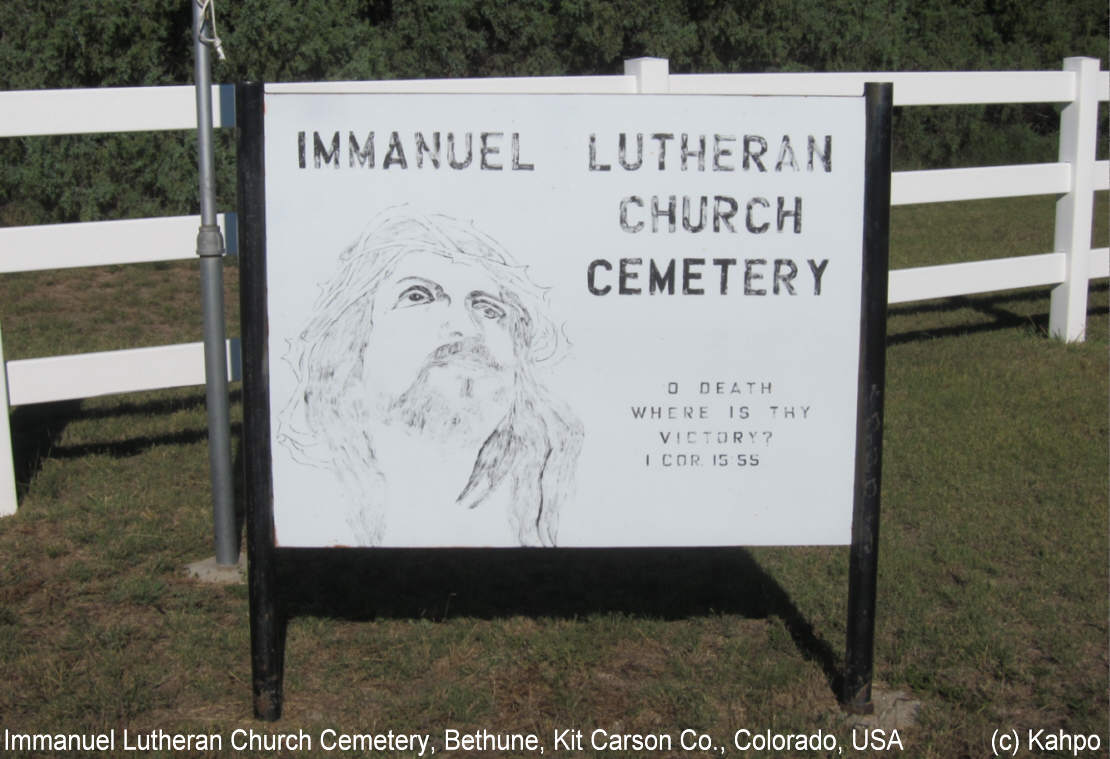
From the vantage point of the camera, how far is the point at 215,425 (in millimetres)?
4633

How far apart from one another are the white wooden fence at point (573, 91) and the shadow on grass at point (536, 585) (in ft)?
3.65

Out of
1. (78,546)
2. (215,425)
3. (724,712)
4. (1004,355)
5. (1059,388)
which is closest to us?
(724,712)

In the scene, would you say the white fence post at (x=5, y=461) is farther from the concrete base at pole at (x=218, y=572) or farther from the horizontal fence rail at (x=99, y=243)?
the concrete base at pole at (x=218, y=572)

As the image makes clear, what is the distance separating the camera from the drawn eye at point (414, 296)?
3.48 m

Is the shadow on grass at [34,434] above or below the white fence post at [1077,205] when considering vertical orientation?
below

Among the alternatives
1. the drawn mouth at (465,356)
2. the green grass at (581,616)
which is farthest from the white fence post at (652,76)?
the drawn mouth at (465,356)

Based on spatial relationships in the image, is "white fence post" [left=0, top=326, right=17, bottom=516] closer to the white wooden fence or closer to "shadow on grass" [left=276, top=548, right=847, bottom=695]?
the white wooden fence

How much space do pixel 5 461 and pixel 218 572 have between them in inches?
44.4

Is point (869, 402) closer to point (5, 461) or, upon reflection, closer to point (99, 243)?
point (99, 243)

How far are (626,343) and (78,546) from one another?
2.58 m

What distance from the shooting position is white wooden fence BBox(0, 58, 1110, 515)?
5.18 metres

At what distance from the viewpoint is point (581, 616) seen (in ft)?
14.3

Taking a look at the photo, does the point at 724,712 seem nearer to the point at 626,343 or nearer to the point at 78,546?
the point at 626,343

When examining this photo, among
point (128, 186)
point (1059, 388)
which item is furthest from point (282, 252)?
point (128, 186)
